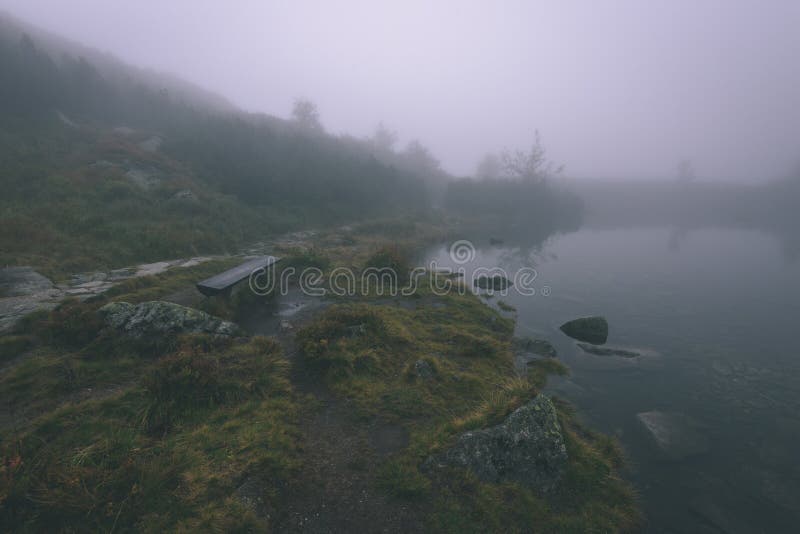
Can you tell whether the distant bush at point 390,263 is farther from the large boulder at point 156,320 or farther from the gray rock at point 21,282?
the gray rock at point 21,282

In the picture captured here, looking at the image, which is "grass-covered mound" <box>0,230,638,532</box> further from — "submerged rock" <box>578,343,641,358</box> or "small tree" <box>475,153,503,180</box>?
"small tree" <box>475,153,503,180</box>

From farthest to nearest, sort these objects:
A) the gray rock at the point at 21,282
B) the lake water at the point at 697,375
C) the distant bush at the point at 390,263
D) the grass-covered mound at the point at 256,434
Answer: the distant bush at the point at 390,263, the gray rock at the point at 21,282, the lake water at the point at 697,375, the grass-covered mound at the point at 256,434

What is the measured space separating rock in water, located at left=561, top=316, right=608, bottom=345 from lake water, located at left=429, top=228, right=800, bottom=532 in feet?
1.34

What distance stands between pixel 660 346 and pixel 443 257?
15794 mm

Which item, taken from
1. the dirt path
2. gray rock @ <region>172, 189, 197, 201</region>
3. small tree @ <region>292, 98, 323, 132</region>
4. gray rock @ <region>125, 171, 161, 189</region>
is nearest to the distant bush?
the dirt path

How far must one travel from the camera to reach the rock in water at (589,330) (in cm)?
1123

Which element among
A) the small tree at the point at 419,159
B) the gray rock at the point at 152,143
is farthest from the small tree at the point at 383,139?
the gray rock at the point at 152,143

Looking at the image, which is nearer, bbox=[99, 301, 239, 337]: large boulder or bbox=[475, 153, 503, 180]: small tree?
bbox=[99, 301, 239, 337]: large boulder

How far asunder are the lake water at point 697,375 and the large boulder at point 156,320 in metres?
9.31

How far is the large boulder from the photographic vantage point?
7.45 metres

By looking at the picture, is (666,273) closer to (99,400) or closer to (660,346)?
(660,346)

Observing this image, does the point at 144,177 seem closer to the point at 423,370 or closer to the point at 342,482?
the point at 423,370

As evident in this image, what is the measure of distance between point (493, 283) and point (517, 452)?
1306 cm

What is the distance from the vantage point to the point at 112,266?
12758mm
